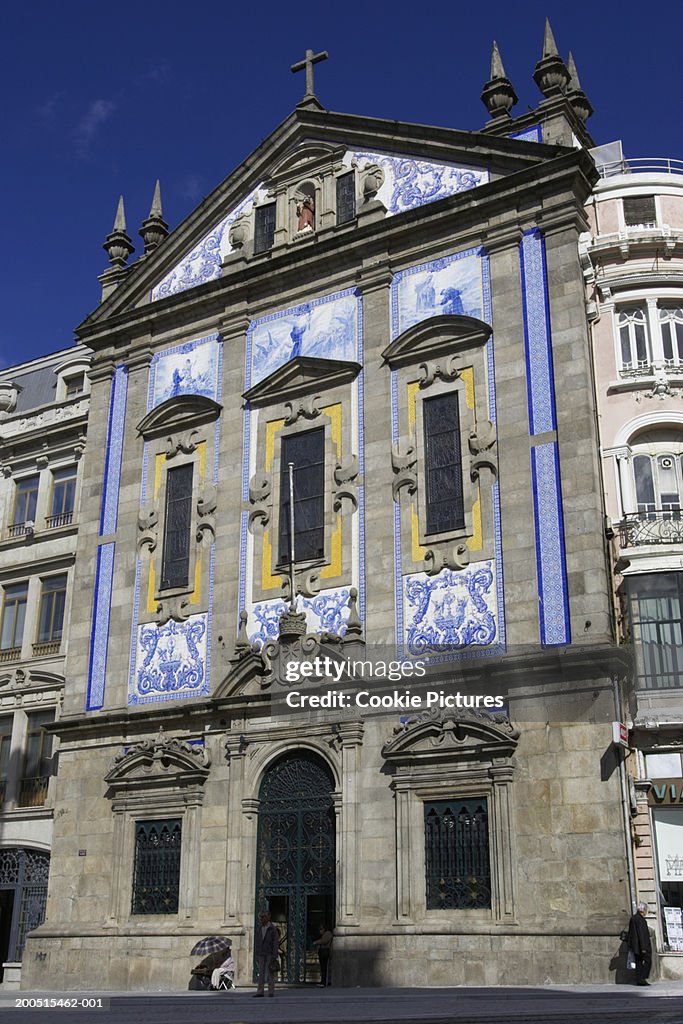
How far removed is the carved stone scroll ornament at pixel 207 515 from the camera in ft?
89.6

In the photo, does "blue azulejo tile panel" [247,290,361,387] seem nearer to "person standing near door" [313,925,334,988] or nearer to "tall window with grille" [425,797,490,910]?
"tall window with grille" [425,797,490,910]

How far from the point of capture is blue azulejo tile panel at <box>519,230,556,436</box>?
933 inches

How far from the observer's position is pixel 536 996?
696 inches

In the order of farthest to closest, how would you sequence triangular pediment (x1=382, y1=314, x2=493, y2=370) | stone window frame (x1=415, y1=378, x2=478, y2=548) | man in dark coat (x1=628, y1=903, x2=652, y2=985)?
triangular pediment (x1=382, y1=314, x2=493, y2=370) → stone window frame (x1=415, y1=378, x2=478, y2=548) → man in dark coat (x1=628, y1=903, x2=652, y2=985)

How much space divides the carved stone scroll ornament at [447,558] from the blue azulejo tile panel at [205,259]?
34.4 feet

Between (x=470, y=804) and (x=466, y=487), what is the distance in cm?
624

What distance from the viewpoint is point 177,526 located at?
28.1 m

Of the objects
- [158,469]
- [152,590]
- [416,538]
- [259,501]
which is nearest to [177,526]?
[152,590]

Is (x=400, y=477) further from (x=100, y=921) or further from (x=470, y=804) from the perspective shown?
(x=100, y=921)

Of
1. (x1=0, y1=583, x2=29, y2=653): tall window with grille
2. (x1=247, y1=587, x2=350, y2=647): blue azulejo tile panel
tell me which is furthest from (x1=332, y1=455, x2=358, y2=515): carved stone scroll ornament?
(x1=0, y1=583, x2=29, y2=653): tall window with grille

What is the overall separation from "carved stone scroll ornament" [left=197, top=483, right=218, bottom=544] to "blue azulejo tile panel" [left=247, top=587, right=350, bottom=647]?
2.34 metres

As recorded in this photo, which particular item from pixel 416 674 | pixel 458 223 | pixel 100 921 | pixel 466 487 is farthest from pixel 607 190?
pixel 100 921

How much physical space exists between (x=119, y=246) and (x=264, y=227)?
522cm

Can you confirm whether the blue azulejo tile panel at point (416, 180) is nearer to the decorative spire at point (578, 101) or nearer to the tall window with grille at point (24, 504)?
the decorative spire at point (578, 101)
